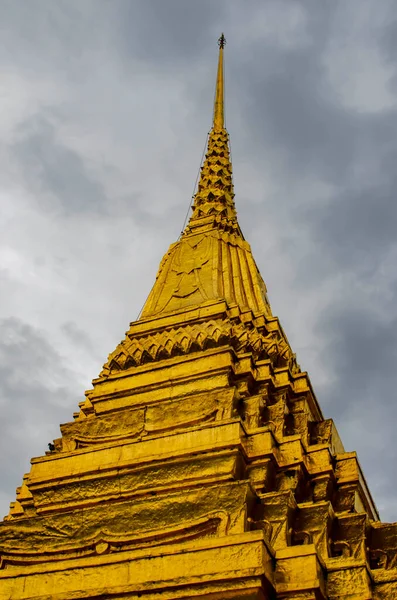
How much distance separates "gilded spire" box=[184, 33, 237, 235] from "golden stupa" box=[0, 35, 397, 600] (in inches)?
176

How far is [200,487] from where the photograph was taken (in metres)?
10.0

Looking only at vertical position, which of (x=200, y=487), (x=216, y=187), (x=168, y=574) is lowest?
(x=168, y=574)

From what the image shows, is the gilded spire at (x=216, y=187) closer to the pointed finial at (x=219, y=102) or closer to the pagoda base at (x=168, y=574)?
the pointed finial at (x=219, y=102)

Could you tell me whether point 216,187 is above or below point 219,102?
below

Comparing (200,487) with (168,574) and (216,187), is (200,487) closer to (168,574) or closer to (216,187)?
(168,574)

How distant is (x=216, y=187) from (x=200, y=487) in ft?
43.5

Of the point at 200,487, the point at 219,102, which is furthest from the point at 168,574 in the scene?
the point at 219,102

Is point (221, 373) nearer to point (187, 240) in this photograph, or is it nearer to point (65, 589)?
point (65, 589)

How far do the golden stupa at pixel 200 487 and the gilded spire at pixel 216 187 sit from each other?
4.48 meters

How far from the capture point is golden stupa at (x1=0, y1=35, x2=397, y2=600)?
26.7 feet

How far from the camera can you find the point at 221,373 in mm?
12586

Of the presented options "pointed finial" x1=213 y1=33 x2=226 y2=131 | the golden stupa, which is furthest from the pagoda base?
"pointed finial" x1=213 y1=33 x2=226 y2=131

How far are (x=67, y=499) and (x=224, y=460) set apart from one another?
8.54 feet

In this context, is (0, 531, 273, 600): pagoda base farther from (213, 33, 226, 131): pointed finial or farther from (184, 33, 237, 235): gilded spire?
(213, 33, 226, 131): pointed finial
